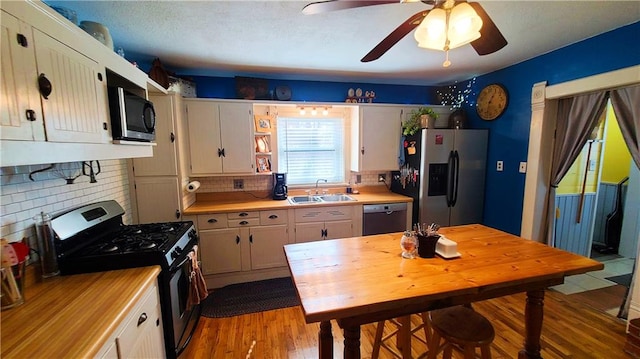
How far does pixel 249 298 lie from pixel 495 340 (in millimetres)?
2243

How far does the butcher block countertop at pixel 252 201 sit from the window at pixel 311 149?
0.25m

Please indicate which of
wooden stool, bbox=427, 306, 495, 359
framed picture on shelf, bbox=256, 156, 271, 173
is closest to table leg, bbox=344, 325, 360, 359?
wooden stool, bbox=427, 306, 495, 359

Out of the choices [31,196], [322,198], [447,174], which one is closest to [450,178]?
[447,174]

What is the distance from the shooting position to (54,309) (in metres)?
1.13

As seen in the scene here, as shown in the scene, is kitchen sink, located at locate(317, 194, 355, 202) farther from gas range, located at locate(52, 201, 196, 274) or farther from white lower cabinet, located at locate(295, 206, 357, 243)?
gas range, located at locate(52, 201, 196, 274)

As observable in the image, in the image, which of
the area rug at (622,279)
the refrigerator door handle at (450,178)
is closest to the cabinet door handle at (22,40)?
the refrigerator door handle at (450,178)

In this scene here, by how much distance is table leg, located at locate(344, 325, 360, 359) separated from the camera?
117 centimetres

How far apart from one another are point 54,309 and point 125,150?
0.99 m

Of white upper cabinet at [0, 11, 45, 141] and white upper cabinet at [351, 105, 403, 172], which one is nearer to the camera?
white upper cabinet at [0, 11, 45, 141]

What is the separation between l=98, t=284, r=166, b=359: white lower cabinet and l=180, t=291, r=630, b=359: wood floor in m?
0.55

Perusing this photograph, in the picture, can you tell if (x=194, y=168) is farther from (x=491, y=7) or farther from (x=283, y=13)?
(x=491, y=7)

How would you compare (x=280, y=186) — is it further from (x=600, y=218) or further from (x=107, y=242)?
(x=600, y=218)

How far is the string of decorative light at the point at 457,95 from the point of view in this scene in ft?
11.6

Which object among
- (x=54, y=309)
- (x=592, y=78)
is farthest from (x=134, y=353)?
(x=592, y=78)
